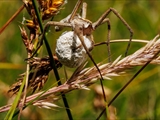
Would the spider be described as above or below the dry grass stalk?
above

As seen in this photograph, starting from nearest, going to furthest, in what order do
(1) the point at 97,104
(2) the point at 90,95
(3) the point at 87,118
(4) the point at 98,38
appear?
(1) the point at 97,104, (3) the point at 87,118, (2) the point at 90,95, (4) the point at 98,38

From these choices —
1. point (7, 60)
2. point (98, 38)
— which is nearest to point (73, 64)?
point (7, 60)

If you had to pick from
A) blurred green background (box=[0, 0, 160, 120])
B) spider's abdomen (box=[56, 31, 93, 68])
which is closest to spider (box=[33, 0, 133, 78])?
spider's abdomen (box=[56, 31, 93, 68])

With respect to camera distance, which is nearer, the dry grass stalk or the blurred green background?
the dry grass stalk

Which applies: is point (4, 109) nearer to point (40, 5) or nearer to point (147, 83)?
point (40, 5)

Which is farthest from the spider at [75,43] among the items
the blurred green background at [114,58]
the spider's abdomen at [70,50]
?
the blurred green background at [114,58]

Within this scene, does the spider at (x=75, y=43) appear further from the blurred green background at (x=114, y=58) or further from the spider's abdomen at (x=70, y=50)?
the blurred green background at (x=114, y=58)

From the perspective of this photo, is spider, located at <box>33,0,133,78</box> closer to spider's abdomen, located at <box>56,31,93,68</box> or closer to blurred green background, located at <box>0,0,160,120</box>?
spider's abdomen, located at <box>56,31,93,68</box>
